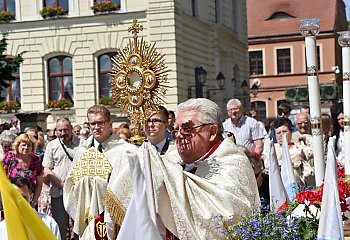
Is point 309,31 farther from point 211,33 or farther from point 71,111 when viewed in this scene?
point 211,33

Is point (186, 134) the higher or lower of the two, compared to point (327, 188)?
higher

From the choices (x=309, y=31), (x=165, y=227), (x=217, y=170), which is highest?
(x=309, y=31)

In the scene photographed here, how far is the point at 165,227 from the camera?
470 cm

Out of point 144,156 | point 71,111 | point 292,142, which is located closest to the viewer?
point 144,156

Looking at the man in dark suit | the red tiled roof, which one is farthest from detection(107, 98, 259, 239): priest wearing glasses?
the red tiled roof

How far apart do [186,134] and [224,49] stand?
3217 cm

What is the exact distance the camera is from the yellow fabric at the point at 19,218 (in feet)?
12.9

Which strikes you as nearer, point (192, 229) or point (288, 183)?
point (192, 229)

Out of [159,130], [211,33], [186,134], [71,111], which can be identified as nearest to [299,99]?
[211,33]

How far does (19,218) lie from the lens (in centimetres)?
396

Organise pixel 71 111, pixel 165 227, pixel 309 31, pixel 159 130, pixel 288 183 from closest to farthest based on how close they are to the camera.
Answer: pixel 165 227 → pixel 309 31 → pixel 288 183 → pixel 159 130 → pixel 71 111

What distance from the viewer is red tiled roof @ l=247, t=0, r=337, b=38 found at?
56062mm

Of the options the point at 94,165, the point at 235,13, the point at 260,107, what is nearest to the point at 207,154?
the point at 94,165

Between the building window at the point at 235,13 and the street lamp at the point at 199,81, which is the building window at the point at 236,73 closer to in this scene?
the building window at the point at 235,13
